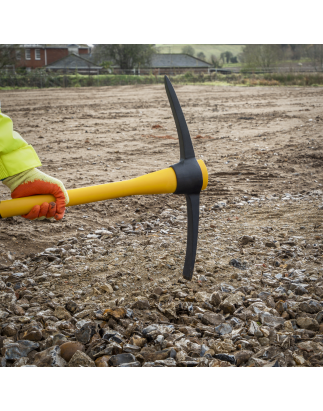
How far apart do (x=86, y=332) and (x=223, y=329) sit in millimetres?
714

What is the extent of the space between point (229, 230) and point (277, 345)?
61.2 inches

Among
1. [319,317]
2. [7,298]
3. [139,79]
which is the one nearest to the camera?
[319,317]

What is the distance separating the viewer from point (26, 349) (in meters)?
1.70

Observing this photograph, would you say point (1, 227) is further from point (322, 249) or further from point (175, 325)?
point (322, 249)

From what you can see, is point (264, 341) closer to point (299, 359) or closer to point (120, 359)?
point (299, 359)

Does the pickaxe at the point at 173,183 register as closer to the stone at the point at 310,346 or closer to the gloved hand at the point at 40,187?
the gloved hand at the point at 40,187

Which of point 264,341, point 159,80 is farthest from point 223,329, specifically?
point 159,80

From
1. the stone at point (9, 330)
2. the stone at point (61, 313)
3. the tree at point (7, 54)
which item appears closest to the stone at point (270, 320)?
the stone at point (61, 313)

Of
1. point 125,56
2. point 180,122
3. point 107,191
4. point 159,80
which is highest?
point 159,80

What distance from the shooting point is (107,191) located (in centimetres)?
187

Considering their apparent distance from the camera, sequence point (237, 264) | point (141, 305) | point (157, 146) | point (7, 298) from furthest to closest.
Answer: point (157, 146) → point (237, 264) → point (7, 298) → point (141, 305)

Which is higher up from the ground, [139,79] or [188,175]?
[139,79]

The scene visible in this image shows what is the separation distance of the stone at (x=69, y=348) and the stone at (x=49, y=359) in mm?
19

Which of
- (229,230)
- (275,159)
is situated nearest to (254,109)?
(275,159)
